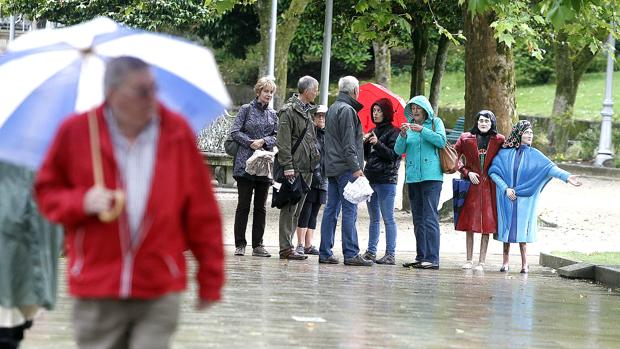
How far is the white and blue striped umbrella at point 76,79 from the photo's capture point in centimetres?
541

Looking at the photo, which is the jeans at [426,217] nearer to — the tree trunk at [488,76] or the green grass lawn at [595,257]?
the green grass lawn at [595,257]

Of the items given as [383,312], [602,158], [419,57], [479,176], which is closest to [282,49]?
[419,57]

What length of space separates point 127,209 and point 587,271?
437 inches

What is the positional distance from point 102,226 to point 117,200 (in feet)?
0.43

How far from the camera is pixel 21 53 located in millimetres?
5652

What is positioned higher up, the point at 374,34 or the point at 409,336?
the point at 374,34

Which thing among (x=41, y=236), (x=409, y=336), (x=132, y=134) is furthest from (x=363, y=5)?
(x=132, y=134)

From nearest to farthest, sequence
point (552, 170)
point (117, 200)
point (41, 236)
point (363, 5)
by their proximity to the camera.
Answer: point (117, 200) → point (41, 236) → point (552, 170) → point (363, 5)

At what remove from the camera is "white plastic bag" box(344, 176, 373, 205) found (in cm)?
1423

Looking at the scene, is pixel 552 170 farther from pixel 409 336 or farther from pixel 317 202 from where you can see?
pixel 409 336

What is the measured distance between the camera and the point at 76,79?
5.61 meters

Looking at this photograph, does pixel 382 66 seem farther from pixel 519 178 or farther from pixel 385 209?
pixel 385 209

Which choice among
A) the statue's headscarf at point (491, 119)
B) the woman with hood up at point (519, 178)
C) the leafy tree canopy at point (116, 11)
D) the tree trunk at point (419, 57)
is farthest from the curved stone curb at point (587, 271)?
the leafy tree canopy at point (116, 11)

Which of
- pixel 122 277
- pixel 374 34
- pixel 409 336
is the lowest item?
pixel 409 336
